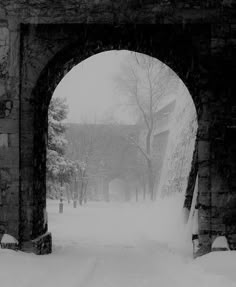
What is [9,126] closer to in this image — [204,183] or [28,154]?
[28,154]

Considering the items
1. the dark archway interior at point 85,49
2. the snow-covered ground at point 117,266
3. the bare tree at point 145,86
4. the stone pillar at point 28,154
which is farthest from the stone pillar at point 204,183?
the bare tree at point 145,86

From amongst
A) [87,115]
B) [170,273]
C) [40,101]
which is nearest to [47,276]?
[170,273]

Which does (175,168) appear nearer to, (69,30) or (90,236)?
(90,236)

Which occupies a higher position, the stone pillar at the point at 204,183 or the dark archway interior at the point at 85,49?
the dark archway interior at the point at 85,49

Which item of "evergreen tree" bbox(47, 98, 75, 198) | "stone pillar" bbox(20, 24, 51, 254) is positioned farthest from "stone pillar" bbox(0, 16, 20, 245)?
"evergreen tree" bbox(47, 98, 75, 198)

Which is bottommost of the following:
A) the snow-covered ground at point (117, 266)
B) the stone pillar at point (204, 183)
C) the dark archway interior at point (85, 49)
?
the snow-covered ground at point (117, 266)

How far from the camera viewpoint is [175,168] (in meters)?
19.9

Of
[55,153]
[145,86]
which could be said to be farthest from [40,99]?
[145,86]

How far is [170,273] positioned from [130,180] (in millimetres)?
37161

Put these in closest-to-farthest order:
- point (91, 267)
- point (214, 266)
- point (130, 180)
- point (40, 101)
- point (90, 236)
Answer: point (214, 266) < point (91, 267) < point (40, 101) < point (90, 236) < point (130, 180)

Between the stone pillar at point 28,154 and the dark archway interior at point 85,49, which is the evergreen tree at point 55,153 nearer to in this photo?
the dark archway interior at point 85,49

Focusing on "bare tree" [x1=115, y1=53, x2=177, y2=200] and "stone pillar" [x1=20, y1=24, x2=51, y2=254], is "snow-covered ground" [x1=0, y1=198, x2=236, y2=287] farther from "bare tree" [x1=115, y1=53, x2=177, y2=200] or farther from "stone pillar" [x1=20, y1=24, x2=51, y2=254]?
"bare tree" [x1=115, y1=53, x2=177, y2=200]

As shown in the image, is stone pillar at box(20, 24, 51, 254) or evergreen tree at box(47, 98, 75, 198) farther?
evergreen tree at box(47, 98, 75, 198)

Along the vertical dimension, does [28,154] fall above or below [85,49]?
below
